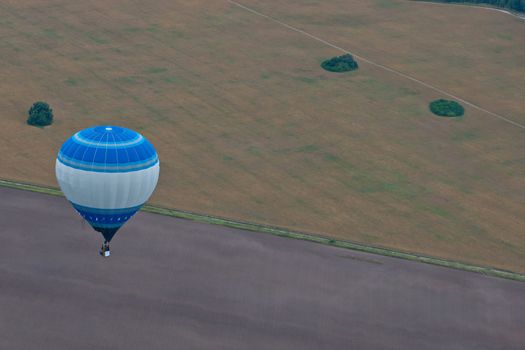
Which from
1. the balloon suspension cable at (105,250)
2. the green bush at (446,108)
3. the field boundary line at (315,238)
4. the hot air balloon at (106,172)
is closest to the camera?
the hot air balloon at (106,172)

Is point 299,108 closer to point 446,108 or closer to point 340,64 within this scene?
point 340,64

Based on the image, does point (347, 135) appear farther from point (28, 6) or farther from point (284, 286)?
point (28, 6)

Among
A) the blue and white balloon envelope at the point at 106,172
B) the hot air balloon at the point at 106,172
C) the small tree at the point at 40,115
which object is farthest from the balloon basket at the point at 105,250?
the small tree at the point at 40,115

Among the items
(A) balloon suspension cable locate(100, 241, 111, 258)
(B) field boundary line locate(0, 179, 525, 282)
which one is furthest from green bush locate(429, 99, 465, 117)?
(A) balloon suspension cable locate(100, 241, 111, 258)

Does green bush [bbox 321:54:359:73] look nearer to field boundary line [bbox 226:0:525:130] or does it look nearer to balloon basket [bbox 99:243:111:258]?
field boundary line [bbox 226:0:525:130]

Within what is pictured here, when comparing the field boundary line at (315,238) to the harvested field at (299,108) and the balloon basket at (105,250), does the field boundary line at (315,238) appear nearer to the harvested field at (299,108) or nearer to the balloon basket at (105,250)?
the harvested field at (299,108)

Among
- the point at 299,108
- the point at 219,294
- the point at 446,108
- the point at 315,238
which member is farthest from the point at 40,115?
the point at 446,108
